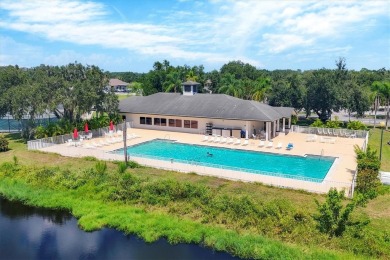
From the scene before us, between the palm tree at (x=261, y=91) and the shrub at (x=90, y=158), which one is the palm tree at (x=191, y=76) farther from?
the shrub at (x=90, y=158)

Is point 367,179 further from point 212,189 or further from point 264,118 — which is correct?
point 264,118

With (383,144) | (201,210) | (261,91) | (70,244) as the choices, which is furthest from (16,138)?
(383,144)

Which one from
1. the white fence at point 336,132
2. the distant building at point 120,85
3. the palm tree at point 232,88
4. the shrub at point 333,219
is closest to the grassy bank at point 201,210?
the shrub at point 333,219

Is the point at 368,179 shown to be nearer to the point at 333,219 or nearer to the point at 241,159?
the point at 333,219

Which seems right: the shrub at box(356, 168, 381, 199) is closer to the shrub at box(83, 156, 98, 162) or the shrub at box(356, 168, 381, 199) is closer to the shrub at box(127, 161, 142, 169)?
the shrub at box(127, 161, 142, 169)

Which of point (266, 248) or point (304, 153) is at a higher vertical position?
point (304, 153)

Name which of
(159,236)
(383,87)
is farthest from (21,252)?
(383,87)

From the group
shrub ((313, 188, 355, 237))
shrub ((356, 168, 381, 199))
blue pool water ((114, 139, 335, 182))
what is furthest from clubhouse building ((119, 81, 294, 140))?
shrub ((313, 188, 355, 237))
